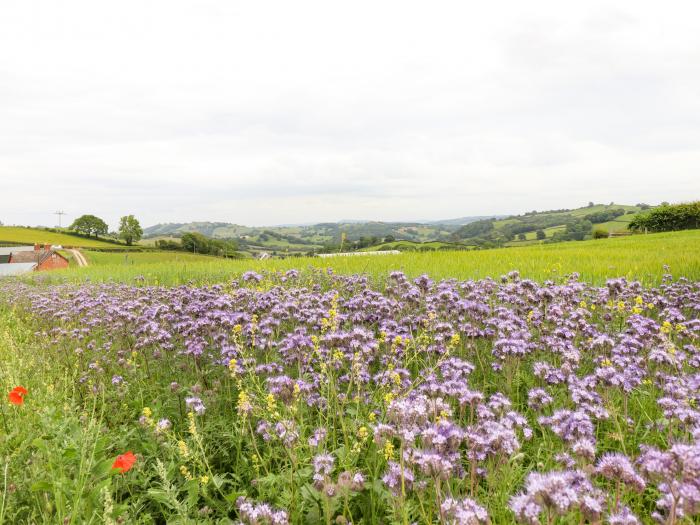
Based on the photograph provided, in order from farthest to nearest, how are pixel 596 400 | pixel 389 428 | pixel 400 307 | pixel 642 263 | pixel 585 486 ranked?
pixel 642 263 → pixel 400 307 → pixel 596 400 → pixel 389 428 → pixel 585 486

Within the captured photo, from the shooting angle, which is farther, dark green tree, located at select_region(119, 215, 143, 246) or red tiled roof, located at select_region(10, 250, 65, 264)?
dark green tree, located at select_region(119, 215, 143, 246)

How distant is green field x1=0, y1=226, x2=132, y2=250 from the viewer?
92.1 metres

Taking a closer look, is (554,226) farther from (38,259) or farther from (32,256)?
(32,256)

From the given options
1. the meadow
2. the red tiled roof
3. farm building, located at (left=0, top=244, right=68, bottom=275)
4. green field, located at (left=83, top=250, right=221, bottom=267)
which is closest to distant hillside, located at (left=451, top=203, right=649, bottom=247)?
green field, located at (left=83, top=250, right=221, bottom=267)

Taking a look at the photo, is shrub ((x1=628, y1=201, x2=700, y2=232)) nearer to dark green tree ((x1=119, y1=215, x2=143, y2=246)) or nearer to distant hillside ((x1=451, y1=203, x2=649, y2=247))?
distant hillside ((x1=451, y1=203, x2=649, y2=247))

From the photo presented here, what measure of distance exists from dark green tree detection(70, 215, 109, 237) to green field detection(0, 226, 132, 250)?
5823 millimetres

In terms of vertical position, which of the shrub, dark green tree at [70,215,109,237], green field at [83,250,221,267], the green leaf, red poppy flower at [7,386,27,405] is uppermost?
dark green tree at [70,215,109,237]

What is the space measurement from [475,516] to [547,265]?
12263mm

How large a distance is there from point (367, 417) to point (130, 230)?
427ft

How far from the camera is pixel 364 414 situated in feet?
14.3

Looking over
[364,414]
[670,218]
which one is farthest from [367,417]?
[670,218]

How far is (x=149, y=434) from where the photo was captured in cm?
461

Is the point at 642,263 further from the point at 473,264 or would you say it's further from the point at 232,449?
the point at 232,449

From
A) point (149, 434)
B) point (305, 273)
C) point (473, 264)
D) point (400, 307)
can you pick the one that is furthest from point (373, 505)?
point (473, 264)
